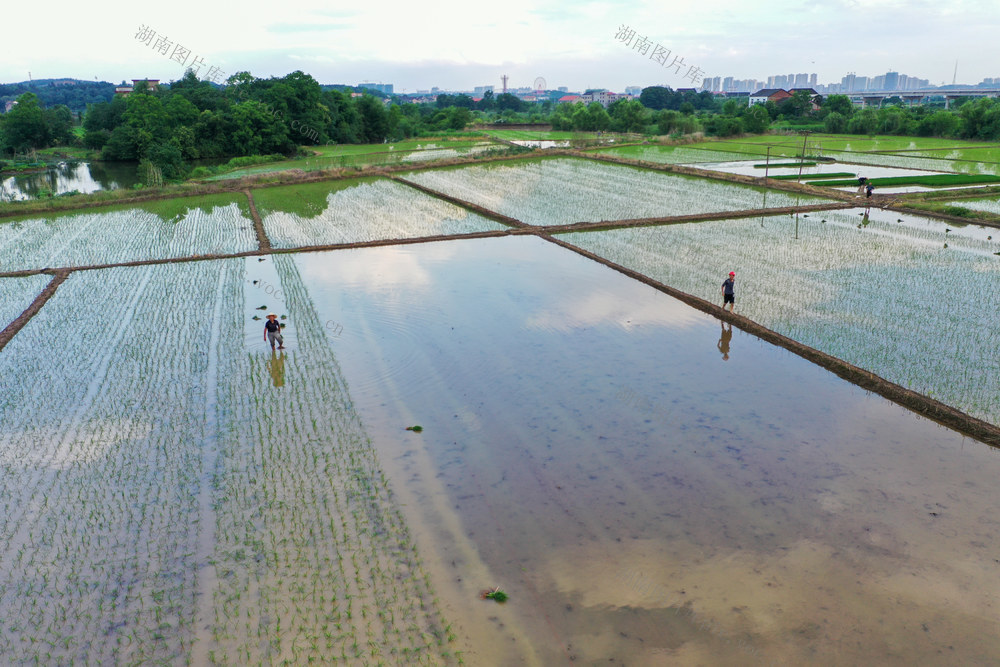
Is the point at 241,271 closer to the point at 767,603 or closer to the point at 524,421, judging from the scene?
the point at 524,421

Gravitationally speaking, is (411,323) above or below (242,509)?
above

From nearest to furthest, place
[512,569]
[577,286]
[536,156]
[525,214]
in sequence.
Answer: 1. [512,569]
2. [577,286]
3. [525,214]
4. [536,156]

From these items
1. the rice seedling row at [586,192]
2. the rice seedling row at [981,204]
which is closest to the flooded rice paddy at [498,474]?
the rice seedling row at [981,204]

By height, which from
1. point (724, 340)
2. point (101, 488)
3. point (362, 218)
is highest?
point (362, 218)

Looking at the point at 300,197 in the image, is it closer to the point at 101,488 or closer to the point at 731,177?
the point at 731,177

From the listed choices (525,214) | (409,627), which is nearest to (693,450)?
(409,627)

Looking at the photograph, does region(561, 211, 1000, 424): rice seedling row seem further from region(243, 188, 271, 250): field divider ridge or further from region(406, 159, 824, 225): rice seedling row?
region(243, 188, 271, 250): field divider ridge

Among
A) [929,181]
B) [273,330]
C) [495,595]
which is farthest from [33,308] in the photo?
[929,181]
